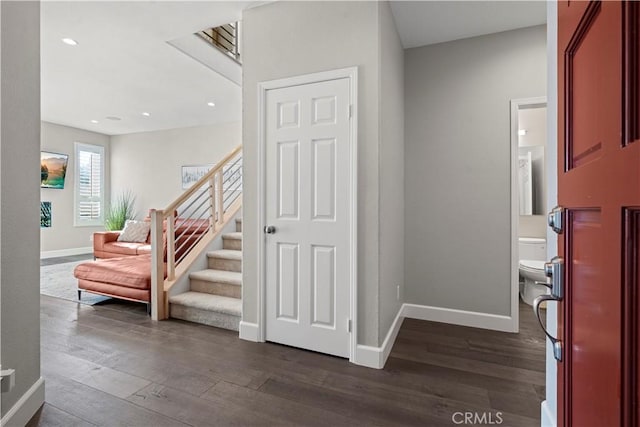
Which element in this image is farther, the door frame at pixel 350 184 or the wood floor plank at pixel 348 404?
the door frame at pixel 350 184

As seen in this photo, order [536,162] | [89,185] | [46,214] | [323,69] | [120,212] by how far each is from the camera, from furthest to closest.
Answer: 1. [89,185]
2. [120,212]
3. [46,214]
4. [536,162]
5. [323,69]

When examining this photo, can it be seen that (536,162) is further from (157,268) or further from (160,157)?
(160,157)

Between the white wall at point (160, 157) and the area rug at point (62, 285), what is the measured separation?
2236 millimetres

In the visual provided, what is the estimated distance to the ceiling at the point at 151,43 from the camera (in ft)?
8.28

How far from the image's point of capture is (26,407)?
1.55m

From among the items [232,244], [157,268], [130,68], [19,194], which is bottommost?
[157,268]

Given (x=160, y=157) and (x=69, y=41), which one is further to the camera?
(x=160, y=157)

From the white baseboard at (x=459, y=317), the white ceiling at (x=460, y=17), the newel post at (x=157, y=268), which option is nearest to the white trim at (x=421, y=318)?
the white baseboard at (x=459, y=317)

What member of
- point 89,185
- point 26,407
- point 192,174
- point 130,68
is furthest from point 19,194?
point 89,185

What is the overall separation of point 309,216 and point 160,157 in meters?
6.02

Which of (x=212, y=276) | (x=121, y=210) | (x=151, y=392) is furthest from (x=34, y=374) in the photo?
(x=121, y=210)

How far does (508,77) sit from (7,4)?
3467mm

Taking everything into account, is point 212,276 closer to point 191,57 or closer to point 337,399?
point 337,399

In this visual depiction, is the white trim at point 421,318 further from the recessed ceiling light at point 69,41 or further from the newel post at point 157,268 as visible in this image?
the recessed ceiling light at point 69,41
